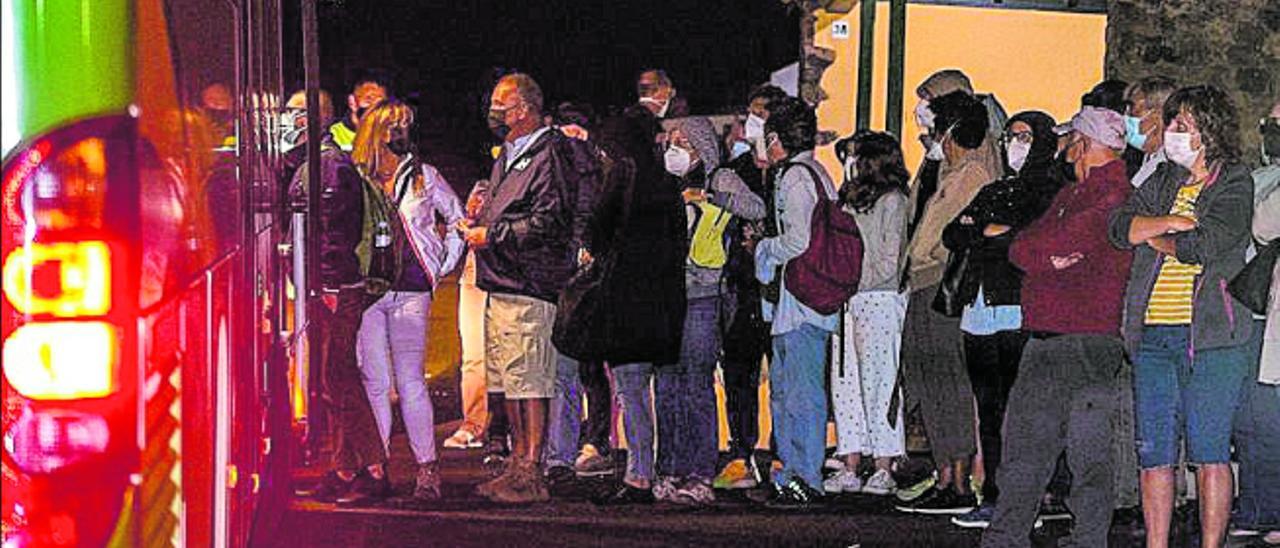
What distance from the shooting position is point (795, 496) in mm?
8969

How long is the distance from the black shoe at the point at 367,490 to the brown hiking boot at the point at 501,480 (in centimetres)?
45

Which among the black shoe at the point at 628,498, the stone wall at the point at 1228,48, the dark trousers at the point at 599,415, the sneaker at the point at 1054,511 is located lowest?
the sneaker at the point at 1054,511

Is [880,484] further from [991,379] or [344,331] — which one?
[344,331]

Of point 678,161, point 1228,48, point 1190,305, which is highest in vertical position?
point 1228,48

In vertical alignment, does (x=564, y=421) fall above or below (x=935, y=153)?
below

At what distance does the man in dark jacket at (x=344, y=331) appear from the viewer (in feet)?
27.3

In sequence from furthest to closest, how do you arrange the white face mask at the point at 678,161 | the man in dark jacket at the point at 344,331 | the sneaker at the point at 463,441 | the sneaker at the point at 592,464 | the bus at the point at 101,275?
1. the sneaker at the point at 463,441
2. the sneaker at the point at 592,464
3. the white face mask at the point at 678,161
4. the man in dark jacket at the point at 344,331
5. the bus at the point at 101,275

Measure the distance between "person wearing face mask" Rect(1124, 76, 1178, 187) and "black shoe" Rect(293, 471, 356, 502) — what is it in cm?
378

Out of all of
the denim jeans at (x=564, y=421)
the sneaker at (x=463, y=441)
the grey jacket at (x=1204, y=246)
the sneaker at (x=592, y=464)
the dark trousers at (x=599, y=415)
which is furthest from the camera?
the sneaker at (x=463, y=441)

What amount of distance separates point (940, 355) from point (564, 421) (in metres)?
1.93

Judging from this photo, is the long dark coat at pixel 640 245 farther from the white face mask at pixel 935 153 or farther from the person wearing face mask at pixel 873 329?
the white face mask at pixel 935 153

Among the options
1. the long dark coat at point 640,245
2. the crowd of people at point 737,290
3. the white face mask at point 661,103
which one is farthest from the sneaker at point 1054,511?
the white face mask at point 661,103

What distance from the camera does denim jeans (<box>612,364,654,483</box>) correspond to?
862 centimetres

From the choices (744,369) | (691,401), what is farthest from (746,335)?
(691,401)
